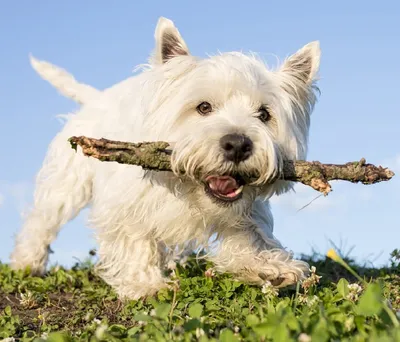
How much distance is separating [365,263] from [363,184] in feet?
10.6

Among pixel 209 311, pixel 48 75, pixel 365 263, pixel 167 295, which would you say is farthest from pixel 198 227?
pixel 48 75

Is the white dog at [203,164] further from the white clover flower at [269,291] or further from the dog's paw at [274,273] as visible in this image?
the white clover flower at [269,291]

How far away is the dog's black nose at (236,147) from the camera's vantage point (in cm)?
470

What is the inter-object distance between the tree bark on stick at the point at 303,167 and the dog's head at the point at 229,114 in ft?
0.37

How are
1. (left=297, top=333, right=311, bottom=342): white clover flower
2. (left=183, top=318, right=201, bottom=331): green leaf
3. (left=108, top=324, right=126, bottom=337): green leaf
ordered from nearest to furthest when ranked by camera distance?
(left=297, top=333, right=311, bottom=342): white clover flower, (left=183, top=318, right=201, bottom=331): green leaf, (left=108, top=324, right=126, bottom=337): green leaf

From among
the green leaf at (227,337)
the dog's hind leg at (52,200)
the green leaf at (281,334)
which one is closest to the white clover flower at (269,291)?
the green leaf at (227,337)

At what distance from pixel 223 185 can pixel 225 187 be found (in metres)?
0.02

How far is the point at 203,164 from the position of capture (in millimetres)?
4805

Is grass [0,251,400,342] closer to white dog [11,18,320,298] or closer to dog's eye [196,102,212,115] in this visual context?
white dog [11,18,320,298]

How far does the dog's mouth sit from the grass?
689 mm

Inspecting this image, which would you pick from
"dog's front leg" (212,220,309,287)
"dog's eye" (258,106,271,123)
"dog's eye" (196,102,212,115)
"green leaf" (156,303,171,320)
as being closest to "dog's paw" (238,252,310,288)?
"dog's front leg" (212,220,309,287)

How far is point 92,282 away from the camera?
7613mm

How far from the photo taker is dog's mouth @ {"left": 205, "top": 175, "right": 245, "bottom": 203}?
5.00 m

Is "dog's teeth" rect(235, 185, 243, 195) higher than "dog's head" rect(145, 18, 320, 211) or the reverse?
the reverse
